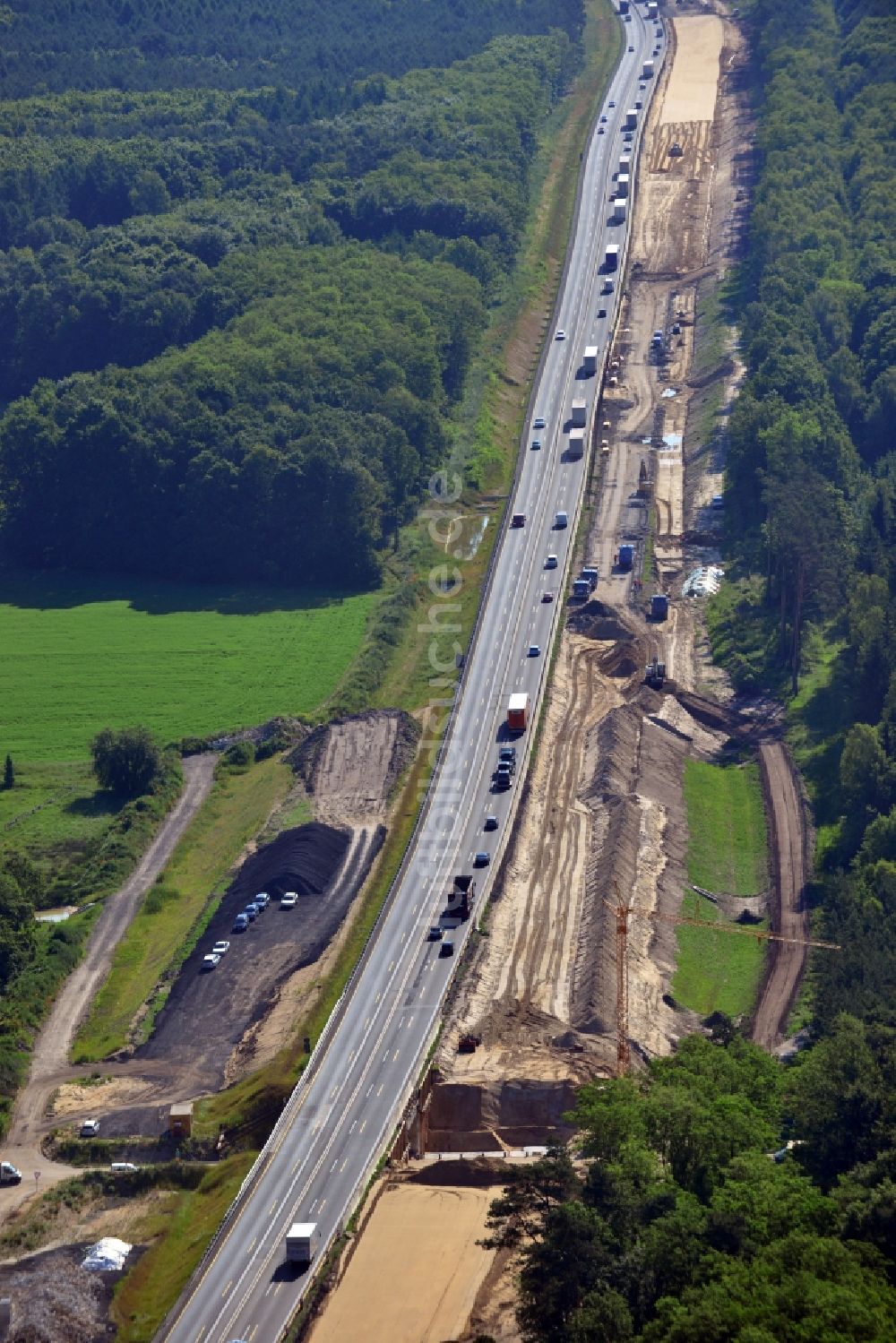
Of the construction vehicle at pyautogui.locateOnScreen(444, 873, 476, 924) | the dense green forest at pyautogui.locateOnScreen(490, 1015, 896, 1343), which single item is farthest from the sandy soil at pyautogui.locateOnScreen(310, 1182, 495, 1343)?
the construction vehicle at pyautogui.locateOnScreen(444, 873, 476, 924)

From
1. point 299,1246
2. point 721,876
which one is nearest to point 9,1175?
point 299,1246

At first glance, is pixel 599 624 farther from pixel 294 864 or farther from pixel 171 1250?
pixel 171 1250

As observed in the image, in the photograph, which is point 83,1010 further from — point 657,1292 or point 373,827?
point 657,1292

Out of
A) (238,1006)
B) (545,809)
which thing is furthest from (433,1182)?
(545,809)

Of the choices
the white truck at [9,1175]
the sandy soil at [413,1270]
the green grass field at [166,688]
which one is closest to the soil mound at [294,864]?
the green grass field at [166,688]

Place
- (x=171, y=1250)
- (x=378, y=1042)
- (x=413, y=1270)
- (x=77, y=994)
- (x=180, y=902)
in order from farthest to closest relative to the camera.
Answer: (x=180, y=902) → (x=77, y=994) → (x=378, y=1042) → (x=171, y=1250) → (x=413, y=1270)
